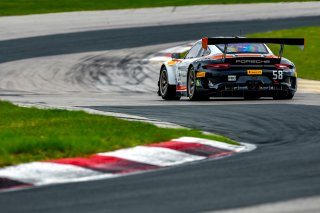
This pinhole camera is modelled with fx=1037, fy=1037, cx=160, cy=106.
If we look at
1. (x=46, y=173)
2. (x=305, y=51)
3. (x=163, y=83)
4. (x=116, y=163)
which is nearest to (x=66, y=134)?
(x=116, y=163)

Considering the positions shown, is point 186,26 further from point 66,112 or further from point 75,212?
point 75,212

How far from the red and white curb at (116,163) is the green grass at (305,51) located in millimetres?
15783

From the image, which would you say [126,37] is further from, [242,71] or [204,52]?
[242,71]

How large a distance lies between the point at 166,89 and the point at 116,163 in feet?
37.1

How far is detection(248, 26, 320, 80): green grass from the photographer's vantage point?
26.6 m

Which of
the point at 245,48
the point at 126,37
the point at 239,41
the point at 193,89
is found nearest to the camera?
the point at 239,41

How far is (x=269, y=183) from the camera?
305 inches

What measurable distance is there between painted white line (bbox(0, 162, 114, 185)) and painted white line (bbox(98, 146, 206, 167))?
748 mm

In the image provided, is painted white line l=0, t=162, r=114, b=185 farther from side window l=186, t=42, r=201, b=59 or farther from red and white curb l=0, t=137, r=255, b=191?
side window l=186, t=42, r=201, b=59

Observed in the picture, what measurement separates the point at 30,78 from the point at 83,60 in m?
3.82

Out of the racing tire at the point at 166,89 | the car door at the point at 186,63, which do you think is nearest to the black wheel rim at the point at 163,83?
the racing tire at the point at 166,89

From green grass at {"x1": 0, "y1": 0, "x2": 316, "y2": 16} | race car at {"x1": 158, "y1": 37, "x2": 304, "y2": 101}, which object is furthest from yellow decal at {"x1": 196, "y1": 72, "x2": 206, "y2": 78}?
green grass at {"x1": 0, "y1": 0, "x2": 316, "y2": 16}

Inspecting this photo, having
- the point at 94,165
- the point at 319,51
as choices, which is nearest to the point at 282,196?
the point at 94,165

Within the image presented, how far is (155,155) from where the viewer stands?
9453mm
